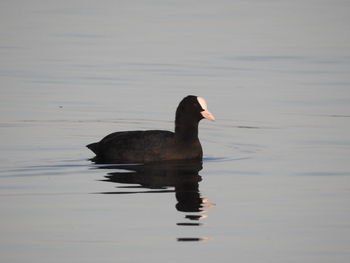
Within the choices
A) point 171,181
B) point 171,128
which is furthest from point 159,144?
point 171,128

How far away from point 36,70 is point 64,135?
8.23 meters

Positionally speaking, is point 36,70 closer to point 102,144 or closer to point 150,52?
point 150,52

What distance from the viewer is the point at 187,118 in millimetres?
14531

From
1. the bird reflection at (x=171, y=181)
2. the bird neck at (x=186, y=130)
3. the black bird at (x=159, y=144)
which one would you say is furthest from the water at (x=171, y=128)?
the bird neck at (x=186, y=130)

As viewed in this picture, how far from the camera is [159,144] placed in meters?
14.1

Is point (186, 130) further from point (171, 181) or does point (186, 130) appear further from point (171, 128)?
point (171, 128)

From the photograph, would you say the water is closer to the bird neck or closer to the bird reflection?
the bird reflection

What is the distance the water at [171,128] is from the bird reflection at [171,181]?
1.4 inches

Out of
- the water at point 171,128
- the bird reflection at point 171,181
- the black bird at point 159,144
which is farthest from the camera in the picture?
the black bird at point 159,144

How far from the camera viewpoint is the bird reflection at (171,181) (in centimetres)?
1056

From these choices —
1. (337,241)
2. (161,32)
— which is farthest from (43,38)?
(337,241)

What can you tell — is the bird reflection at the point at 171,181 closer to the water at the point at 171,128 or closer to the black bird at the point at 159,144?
the water at the point at 171,128

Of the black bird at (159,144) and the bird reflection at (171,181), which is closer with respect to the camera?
the bird reflection at (171,181)

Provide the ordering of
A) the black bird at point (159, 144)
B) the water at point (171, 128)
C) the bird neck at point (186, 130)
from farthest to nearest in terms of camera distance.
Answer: the bird neck at point (186, 130) → the black bird at point (159, 144) → the water at point (171, 128)
